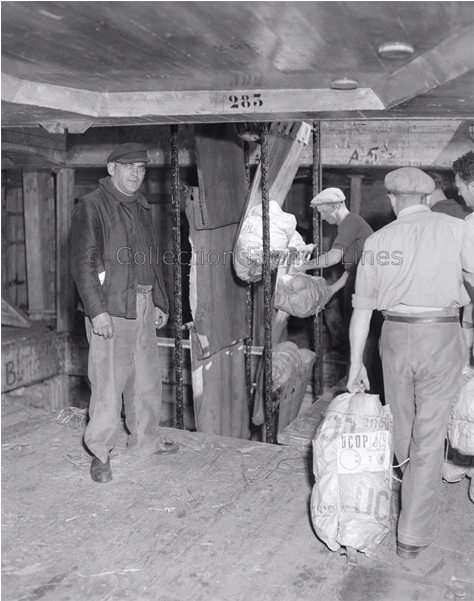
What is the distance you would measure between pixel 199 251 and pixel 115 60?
2437 mm

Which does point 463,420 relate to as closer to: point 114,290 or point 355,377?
point 355,377

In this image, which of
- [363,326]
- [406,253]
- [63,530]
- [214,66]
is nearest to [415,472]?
[363,326]

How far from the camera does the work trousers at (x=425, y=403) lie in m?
3.15

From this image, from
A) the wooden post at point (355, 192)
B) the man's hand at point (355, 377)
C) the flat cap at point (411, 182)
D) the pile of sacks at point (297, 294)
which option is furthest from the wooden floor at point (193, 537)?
the wooden post at point (355, 192)

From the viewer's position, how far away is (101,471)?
13.0 feet

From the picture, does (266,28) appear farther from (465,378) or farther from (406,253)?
(465,378)

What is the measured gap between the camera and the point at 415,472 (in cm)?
317

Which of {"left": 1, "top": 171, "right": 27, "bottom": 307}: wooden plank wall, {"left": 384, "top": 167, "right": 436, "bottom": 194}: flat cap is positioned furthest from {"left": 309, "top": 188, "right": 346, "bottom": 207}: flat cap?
{"left": 1, "top": 171, "right": 27, "bottom": 307}: wooden plank wall

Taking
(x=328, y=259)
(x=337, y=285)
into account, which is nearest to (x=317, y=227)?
(x=337, y=285)

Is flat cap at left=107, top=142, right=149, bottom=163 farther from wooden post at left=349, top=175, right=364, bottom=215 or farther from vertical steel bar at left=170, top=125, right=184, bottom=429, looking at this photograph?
wooden post at left=349, top=175, right=364, bottom=215

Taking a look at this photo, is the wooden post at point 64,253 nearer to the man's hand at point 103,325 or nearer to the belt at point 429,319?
the man's hand at point 103,325

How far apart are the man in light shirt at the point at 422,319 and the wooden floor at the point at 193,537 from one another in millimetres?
308

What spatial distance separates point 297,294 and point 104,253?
1.67 meters

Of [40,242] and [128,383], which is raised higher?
[40,242]
